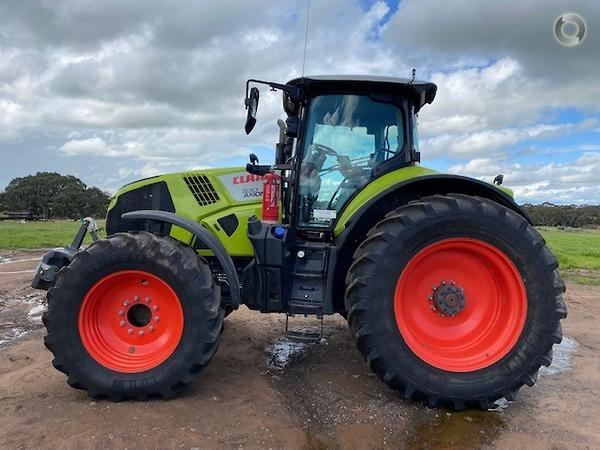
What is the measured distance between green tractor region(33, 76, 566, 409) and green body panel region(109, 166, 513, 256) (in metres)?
0.02

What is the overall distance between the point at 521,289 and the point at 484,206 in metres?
0.69

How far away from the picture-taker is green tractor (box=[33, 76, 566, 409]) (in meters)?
3.71

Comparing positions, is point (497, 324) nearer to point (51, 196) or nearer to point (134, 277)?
point (134, 277)

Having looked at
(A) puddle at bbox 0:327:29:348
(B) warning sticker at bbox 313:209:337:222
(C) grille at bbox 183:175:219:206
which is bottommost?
(A) puddle at bbox 0:327:29:348

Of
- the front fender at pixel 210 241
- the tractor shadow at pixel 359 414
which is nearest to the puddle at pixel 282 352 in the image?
the tractor shadow at pixel 359 414

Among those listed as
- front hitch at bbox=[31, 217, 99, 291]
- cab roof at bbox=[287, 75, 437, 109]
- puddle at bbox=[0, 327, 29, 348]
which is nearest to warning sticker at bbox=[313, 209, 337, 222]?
cab roof at bbox=[287, 75, 437, 109]

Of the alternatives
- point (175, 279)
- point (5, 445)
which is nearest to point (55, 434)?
point (5, 445)

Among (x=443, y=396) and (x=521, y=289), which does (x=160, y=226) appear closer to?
(x=443, y=396)

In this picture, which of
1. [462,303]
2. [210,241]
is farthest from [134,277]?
[462,303]

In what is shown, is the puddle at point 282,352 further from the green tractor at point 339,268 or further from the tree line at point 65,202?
the tree line at point 65,202

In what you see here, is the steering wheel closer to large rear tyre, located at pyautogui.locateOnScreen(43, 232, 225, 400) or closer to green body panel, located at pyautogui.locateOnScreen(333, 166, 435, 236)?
green body panel, located at pyautogui.locateOnScreen(333, 166, 435, 236)

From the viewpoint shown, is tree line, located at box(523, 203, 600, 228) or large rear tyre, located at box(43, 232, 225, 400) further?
tree line, located at box(523, 203, 600, 228)

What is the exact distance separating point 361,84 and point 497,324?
7.37 feet

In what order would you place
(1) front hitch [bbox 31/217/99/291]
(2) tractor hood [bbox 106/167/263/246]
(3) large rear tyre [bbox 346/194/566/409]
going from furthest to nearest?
(2) tractor hood [bbox 106/167/263/246] → (1) front hitch [bbox 31/217/99/291] → (3) large rear tyre [bbox 346/194/566/409]
